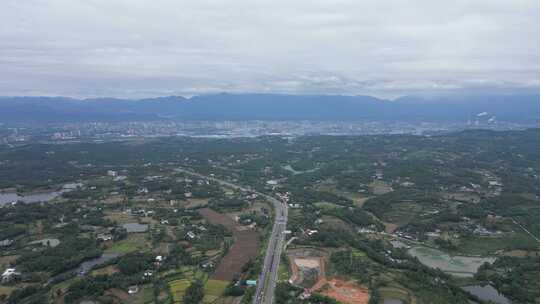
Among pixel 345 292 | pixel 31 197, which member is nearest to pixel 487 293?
pixel 345 292

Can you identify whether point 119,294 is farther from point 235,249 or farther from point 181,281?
point 235,249

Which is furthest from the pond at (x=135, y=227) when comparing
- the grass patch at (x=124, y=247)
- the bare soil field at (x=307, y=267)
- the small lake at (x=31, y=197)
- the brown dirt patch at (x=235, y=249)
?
the small lake at (x=31, y=197)

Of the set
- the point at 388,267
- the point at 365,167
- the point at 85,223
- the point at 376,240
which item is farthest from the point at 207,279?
the point at 365,167

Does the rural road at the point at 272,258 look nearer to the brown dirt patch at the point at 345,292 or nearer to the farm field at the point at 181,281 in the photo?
the brown dirt patch at the point at 345,292

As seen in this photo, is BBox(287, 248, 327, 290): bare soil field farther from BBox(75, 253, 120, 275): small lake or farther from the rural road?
BBox(75, 253, 120, 275): small lake

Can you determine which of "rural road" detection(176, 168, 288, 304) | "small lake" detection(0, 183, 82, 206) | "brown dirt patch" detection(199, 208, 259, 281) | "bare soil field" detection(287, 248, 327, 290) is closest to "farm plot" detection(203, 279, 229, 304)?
"brown dirt patch" detection(199, 208, 259, 281)

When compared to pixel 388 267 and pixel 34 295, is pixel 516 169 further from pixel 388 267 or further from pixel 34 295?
pixel 34 295
